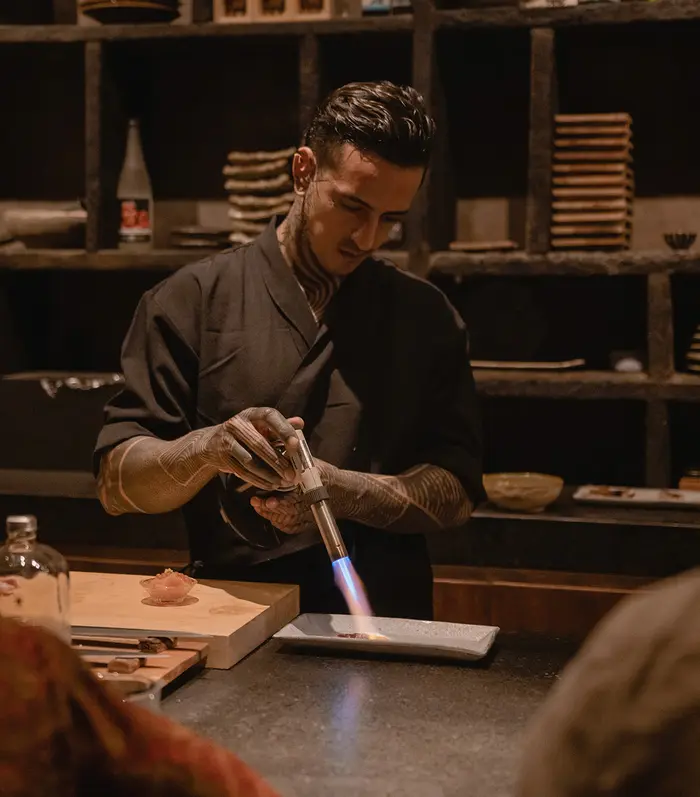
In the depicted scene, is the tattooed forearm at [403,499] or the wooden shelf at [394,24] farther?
the wooden shelf at [394,24]

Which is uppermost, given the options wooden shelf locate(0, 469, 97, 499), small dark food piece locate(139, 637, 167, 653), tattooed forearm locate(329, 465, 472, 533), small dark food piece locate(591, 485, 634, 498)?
tattooed forearm locate(329, 465, 472, 533)

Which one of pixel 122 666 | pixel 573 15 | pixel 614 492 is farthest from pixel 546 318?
pixel 122 666

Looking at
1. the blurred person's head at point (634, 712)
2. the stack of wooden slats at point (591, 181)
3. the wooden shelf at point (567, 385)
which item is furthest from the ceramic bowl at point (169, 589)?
the stack of wooden slats at point (591, 181)

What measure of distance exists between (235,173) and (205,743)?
9.45ft

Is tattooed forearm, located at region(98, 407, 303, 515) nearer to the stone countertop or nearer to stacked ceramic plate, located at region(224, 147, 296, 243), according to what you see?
the stone countertop

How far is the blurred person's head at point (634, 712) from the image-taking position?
16.4 inches

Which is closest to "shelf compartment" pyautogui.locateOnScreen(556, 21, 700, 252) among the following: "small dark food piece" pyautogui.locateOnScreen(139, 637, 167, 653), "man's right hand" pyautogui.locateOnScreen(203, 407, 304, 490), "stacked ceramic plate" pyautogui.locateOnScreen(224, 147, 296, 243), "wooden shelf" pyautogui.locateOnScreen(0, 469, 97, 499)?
"stacked ceramic plate" pyautogui.locateOnScreen(224, 147, 296, 243)

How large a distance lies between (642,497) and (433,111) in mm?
1221

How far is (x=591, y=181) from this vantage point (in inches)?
124

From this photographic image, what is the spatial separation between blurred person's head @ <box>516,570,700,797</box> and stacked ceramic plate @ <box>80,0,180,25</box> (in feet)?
10.6

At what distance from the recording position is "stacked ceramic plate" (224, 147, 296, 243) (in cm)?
327

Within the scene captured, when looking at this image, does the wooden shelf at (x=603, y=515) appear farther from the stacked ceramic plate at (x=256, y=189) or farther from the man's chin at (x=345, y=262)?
the man's chin at (x=345, y=262)

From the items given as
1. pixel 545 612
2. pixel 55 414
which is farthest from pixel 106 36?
pixel 545 612

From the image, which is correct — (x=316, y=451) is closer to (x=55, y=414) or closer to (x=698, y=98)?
(x=55, y=414)
